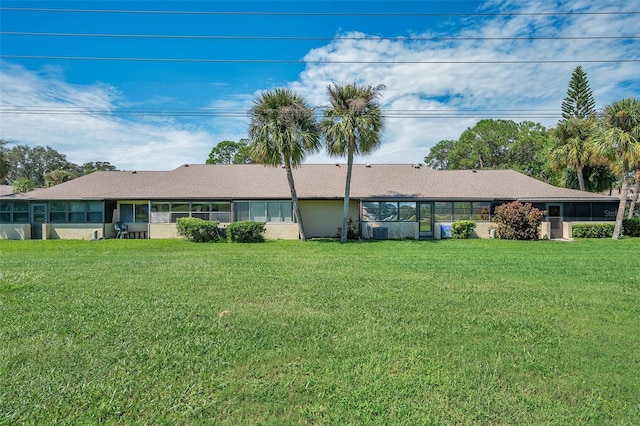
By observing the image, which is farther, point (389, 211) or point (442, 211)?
point (442, 211)

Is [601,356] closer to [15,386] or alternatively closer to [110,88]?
[15,386]

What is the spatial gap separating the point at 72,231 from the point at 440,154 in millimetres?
45468

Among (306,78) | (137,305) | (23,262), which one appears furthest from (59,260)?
(306,78)

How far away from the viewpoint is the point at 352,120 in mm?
17094

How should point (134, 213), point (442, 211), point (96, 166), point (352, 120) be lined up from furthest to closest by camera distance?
1. point (96, 166)
2. point (134, 213)
3. point (442, 211)
4. point (352, 120)

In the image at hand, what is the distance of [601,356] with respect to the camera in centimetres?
411

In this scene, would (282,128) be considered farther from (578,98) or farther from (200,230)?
(578,98)

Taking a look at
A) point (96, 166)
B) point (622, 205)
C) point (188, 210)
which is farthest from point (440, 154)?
point (96, 166)

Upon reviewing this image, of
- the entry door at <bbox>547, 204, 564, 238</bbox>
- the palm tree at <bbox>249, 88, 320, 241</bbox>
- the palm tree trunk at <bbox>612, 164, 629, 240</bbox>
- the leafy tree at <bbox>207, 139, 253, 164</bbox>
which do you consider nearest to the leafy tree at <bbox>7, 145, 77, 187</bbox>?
the leafy tree at <bbox>207, 139, 253, 164</bbox>

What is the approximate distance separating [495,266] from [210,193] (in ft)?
50.1

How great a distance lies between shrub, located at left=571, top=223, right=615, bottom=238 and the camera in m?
20.0

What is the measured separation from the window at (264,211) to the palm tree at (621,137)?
17262 mm

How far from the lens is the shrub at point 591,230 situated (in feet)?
65.6

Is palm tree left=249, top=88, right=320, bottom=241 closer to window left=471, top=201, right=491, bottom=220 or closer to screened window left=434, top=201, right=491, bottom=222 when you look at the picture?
screened window left=434, top=201, right=491, bottom=222
